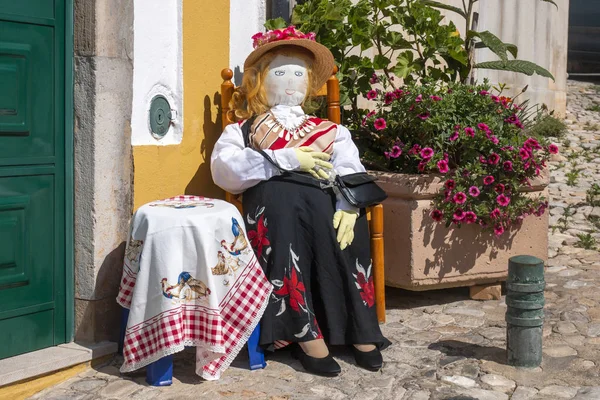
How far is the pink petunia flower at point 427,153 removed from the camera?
4.58 metres

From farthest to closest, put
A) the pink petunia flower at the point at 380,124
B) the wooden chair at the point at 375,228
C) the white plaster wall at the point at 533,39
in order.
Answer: the white plaster wall at the point at 533,39, the pink petunia flower at the point at 380,124, the wooden chair at the point at 375,228

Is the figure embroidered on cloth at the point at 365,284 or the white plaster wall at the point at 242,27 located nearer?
the figure embroidered on cloth at the point at 365,284

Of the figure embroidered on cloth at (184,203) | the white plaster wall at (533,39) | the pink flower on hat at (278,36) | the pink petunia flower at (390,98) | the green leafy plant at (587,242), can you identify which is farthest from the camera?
the white plaster wall at (533,39)

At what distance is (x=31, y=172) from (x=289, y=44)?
4.55 feet

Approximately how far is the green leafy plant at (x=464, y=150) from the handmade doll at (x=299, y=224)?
69 cm

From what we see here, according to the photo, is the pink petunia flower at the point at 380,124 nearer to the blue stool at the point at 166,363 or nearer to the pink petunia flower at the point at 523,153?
the pink petunia flower at the point at 523,153

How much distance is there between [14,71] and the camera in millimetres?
3439

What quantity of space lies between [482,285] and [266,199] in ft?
5.38

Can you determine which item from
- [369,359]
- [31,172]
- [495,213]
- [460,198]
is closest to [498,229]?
[495,213]

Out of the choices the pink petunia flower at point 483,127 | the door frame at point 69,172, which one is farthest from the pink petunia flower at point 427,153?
the door frame at point 69,172

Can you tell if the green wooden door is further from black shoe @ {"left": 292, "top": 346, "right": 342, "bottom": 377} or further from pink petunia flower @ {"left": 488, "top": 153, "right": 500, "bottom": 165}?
pink petunia flower @ {"left": 488, "top": 153, "right": 500, "bottom": 165}

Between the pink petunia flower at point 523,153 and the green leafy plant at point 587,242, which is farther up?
the pink petunia flower at point 523,153

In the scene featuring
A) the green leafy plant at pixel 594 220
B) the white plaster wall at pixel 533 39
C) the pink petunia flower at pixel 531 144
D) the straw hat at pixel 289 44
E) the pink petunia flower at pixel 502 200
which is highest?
the white plaster wall at pixel 533 39

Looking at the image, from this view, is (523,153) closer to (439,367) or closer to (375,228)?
(375,228)
